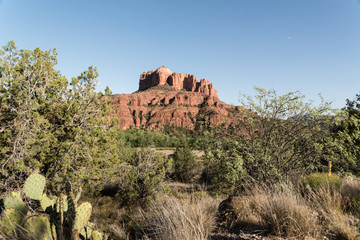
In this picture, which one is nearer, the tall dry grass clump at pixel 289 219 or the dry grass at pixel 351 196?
the tall dry grass clump at pixel 289 219

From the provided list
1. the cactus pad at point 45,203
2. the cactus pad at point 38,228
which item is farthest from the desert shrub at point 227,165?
the cactus pad at point 38,228

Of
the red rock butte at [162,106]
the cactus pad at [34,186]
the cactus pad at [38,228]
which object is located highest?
the red rock butte at [162,106]

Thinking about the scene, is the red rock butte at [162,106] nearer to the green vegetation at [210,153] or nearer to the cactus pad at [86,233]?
the green vegetation at [210,153]

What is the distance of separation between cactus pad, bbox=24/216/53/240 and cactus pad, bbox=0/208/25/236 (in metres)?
0.10

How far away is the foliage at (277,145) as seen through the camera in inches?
244

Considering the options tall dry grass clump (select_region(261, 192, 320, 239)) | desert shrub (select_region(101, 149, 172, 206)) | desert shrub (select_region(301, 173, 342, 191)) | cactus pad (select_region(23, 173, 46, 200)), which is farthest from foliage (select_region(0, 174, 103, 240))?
desert shrub (select_region(101, 149, 172, 206))

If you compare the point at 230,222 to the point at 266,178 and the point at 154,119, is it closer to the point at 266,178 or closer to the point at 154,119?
the point at 266,178

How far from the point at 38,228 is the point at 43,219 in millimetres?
107

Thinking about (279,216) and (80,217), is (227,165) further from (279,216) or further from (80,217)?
(80,217)

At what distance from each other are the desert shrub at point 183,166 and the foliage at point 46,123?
1534 cm

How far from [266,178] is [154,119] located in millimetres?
104874

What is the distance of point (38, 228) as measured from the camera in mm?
2408

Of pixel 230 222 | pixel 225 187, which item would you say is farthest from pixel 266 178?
pixel 230 222

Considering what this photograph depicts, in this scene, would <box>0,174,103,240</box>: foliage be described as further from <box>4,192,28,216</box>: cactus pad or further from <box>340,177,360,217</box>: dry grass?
<box>340,177,360,217</box>: dry grass
